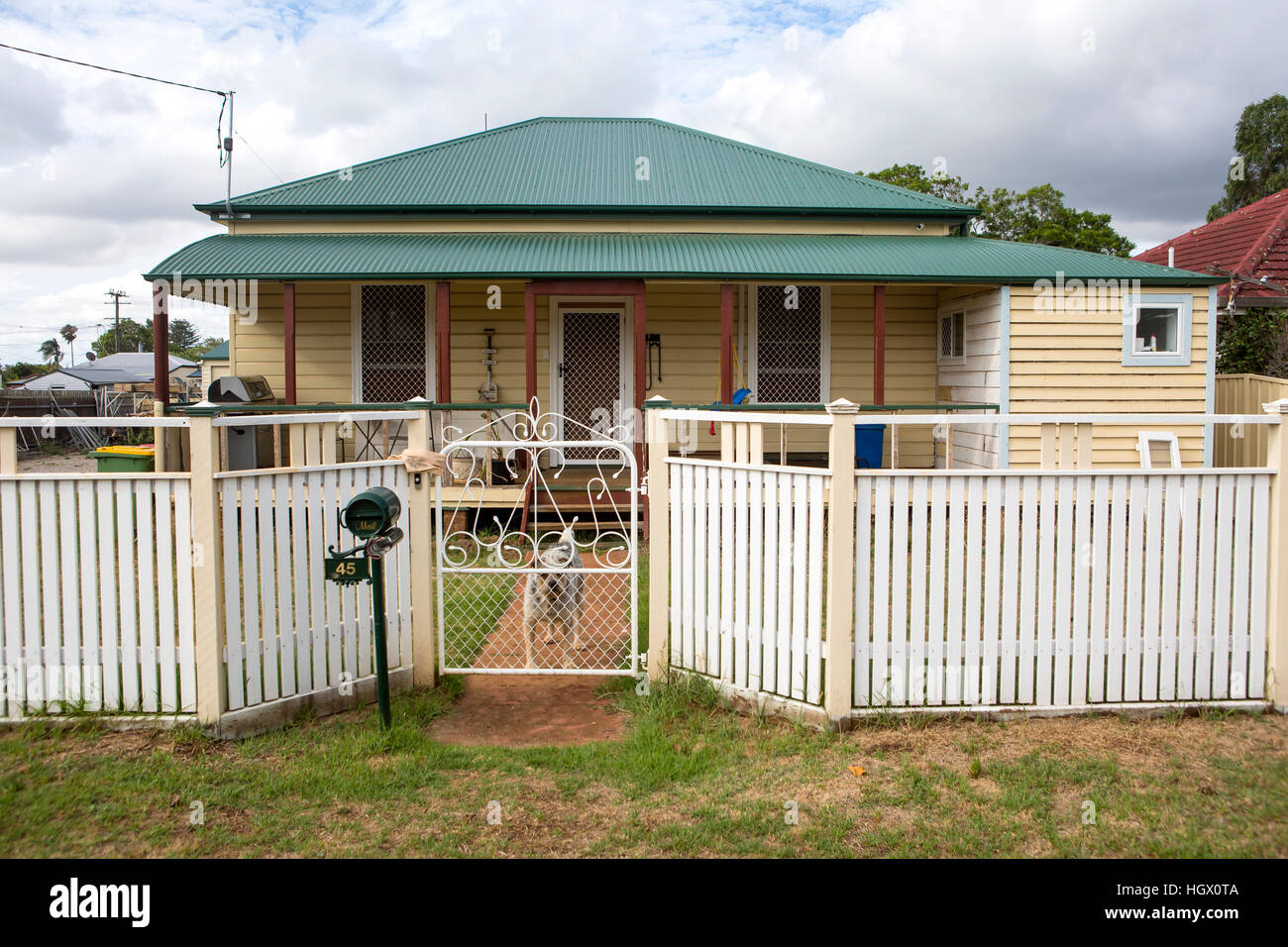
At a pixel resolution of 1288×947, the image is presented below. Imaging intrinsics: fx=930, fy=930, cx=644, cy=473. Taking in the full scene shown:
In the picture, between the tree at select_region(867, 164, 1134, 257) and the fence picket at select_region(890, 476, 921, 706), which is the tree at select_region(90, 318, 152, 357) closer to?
the tree at select_region(867, 164, 1134, 257)

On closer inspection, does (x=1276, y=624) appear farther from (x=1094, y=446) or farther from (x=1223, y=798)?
(x=1094, y=446)

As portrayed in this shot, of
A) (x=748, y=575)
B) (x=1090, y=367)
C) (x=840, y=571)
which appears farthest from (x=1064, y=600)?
(x=1090, y=367)

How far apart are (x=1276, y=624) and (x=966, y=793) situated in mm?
2187

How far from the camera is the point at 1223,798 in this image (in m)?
3.92

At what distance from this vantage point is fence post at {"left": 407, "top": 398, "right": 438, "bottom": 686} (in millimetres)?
5262

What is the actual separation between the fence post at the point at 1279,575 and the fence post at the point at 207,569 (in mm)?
5333

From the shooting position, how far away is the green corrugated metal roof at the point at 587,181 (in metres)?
13.0

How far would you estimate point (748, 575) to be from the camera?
16.0ft

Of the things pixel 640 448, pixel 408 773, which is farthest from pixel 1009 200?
pixel 408 773

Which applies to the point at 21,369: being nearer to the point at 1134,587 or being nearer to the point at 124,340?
the point at 124,340

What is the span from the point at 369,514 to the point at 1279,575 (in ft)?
15.3

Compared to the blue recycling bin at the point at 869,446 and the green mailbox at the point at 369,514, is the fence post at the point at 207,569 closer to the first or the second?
the green mailbox at the point at 369,514

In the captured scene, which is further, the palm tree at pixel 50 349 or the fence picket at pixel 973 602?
the palm tree at pixel 50 349

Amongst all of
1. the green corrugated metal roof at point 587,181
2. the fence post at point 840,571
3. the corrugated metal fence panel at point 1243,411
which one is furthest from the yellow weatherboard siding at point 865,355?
A: the fence post at point 840,571
